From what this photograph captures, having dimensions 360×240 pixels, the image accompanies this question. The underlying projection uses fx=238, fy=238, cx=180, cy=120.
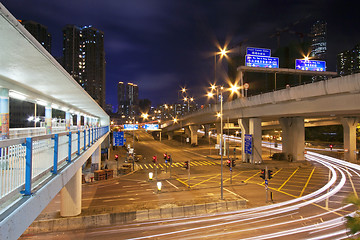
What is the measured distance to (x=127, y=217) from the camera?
14.9m

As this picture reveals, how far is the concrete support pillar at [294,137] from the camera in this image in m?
37.6

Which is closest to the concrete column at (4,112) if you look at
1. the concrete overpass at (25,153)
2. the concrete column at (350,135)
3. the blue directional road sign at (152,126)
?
the concrete overpass at (25,153)

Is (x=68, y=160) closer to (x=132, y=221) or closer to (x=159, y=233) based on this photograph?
(x=159, y=233)

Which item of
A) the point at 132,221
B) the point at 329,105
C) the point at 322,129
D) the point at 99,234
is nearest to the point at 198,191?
the point at 132,221

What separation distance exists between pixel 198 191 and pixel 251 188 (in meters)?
5.49

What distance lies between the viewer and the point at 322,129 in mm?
88125

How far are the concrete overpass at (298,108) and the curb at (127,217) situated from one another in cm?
1228

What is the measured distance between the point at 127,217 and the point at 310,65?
3402cm

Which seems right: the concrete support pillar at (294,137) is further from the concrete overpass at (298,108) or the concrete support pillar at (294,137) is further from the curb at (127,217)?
the curb at (127,217)

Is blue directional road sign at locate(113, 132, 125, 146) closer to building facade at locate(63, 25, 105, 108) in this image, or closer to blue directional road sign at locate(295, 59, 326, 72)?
blue directional road sign at locate(295, 59, 326, 72)

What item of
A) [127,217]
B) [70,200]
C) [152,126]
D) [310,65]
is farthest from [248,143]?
[70,200]

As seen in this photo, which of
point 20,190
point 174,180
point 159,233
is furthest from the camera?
point 174,180

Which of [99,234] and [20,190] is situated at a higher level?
[20,190]

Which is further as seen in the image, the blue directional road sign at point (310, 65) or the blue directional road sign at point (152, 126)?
the blue directional road sign at point (152, 126)
